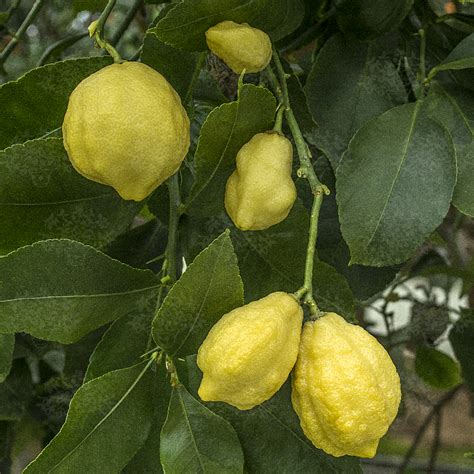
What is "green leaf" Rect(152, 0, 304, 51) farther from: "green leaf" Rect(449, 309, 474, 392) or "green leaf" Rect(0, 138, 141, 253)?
"green leaf" Rect(449, 309, 474, 392)

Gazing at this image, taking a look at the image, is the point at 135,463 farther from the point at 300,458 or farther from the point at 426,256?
the point at 426,256

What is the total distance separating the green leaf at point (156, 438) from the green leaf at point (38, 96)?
173mm

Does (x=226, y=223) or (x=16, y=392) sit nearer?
(x=226, y=223)

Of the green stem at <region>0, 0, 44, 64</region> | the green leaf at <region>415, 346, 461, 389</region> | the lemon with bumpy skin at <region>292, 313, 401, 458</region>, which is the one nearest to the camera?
the lemon with bumpy skin at <region>292, 313, 401, 458</region>

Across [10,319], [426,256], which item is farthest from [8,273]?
[426,256]

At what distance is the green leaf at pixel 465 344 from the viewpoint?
0.88m

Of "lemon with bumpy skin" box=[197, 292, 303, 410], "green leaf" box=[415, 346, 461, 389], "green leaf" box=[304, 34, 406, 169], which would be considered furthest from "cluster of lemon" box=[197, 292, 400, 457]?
"green leaf" box=[415, 346, 461, 389]

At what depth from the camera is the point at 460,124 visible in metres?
0.60

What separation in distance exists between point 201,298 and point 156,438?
0.40 ft

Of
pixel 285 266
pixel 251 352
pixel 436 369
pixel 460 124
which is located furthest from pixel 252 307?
pixel 436 369

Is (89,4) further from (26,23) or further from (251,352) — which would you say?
(251,352)

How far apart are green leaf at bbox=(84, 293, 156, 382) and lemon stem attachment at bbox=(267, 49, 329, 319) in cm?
11

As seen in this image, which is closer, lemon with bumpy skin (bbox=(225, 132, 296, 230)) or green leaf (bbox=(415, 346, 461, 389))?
lemon with bumpy skin (bbox=(225, 132, 296, 230))

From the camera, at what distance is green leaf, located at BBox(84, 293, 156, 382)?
0.56m
